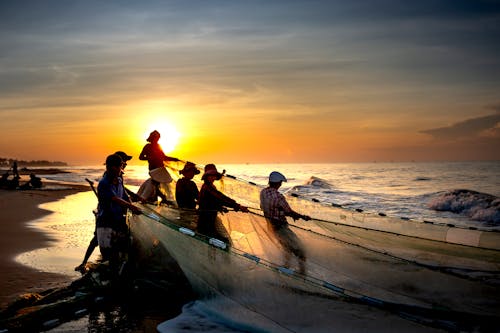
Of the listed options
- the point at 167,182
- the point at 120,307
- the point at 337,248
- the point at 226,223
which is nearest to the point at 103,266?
the point at 120,307

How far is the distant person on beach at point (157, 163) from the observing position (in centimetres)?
832

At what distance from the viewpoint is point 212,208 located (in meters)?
6.52

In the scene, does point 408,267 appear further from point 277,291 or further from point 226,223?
point 226,223

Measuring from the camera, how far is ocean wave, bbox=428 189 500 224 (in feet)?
60.5

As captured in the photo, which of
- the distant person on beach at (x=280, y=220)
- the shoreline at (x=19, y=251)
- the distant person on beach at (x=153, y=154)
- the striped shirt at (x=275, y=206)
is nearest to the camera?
the distant person on beach at (x=280, y=220)

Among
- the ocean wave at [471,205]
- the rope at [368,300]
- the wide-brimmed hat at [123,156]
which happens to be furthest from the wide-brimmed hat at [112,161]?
the ocean wave at [471,205]

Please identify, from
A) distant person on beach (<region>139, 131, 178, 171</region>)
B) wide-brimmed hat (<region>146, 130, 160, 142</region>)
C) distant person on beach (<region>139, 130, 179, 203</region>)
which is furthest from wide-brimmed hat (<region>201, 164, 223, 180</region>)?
wide-brimmed hat (<region>146, 130, 160, 142</region>)

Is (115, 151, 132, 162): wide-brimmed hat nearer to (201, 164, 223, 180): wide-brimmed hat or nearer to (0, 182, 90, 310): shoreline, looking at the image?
(201, 164, 223, 180): wide-brimmed hat

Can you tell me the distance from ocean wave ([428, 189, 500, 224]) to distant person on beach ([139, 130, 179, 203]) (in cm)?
1523

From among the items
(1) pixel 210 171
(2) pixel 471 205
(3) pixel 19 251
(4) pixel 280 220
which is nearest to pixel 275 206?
(4) pixel 280 220

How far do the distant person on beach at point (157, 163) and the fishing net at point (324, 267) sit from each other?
61.1 inches

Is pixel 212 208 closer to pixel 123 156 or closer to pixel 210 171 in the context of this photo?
pixel 210 171

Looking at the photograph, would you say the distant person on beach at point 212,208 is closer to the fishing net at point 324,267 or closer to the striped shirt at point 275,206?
the fishing net at point 324,267

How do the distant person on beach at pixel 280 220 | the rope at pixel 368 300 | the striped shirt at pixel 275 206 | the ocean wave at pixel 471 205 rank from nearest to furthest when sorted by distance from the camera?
the rope at pixel 368 300, the distant person on beach at pixel 280 220, the striped shirt at pixel 275 206, the ocean wave at pixel 471 205
